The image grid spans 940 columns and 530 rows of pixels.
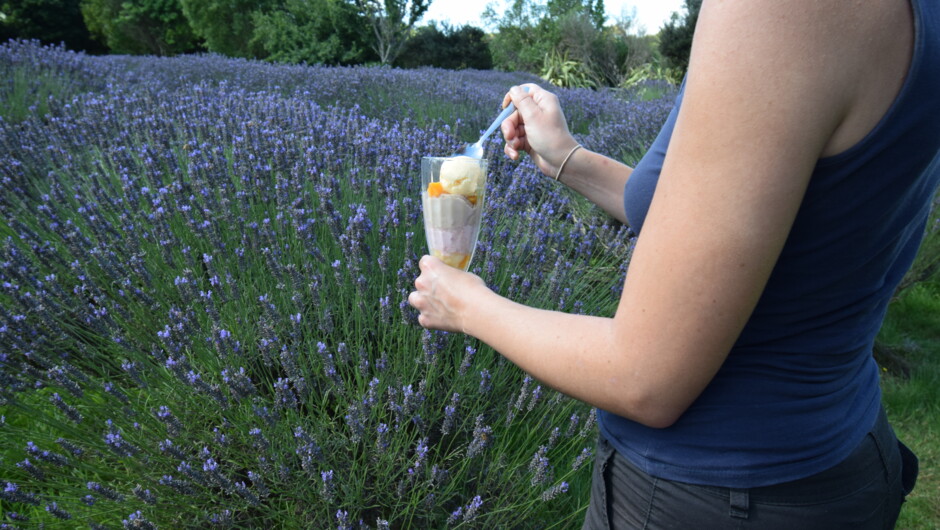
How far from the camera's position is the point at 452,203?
3.64 feet

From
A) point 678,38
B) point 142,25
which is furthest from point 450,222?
point 142,25

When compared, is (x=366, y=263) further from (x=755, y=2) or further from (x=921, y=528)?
(x=921, y=528)

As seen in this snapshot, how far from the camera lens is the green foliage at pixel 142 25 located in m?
22.1

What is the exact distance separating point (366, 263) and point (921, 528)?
2.40 meters

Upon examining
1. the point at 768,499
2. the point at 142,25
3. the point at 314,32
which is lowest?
the point at 142,25

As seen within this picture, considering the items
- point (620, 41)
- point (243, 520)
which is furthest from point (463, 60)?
point (243, 520)

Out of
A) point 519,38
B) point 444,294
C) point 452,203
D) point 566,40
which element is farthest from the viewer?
point 519,38

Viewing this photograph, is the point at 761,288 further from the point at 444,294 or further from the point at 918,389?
the point at 918,389

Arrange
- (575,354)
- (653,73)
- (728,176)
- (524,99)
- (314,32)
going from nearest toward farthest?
(728,176)
(575,354)
(524,99)
(653,73)
(314,32)

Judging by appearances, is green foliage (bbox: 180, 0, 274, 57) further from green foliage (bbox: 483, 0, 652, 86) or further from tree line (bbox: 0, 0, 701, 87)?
green foliage (bbox: 483, 0, 652, 86)

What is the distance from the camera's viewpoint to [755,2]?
62cm

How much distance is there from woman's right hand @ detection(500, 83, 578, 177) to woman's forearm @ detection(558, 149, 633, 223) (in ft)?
0.11

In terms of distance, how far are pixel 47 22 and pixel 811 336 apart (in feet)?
90.1

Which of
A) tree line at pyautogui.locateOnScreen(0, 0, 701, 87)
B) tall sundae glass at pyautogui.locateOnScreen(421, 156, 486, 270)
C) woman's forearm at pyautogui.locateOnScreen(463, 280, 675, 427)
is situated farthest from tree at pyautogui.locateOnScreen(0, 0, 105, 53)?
woman's forearm at pyautogui.locateOnScreen(463, 280, 675, 427)
